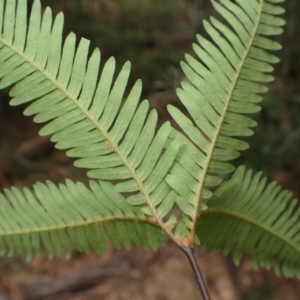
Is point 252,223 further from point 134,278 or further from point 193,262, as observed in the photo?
point 134,278

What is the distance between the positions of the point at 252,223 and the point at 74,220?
1.06ft

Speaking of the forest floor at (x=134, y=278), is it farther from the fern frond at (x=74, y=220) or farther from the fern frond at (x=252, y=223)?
the fern frond at (x=74, y=220)

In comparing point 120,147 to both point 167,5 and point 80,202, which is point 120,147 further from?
point 167,5

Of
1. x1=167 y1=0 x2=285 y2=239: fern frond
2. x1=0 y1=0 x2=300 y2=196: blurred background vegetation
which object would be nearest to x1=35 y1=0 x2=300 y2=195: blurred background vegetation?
x1=0 y1=0 x2=300 y2=196: blurred background vegetation

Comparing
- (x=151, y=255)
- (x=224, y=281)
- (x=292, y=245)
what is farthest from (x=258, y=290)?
(x=292, y=245)

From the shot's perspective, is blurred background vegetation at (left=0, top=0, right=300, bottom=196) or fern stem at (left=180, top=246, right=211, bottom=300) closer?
fern stem at (left=180, top=246, right=211, bottom=300)

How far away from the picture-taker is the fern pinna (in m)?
0.62

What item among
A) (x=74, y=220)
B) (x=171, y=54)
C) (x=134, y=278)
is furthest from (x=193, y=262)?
(x=171, y=54)

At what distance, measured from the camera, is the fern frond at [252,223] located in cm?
76

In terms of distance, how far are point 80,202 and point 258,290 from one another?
46.4 inches

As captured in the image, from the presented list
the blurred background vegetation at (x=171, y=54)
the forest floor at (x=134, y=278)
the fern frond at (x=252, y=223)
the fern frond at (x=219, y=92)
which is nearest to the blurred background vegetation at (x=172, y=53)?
the blurred background vegetation at (x=171, y=54)

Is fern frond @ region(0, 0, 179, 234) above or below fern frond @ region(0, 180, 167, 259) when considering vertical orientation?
above

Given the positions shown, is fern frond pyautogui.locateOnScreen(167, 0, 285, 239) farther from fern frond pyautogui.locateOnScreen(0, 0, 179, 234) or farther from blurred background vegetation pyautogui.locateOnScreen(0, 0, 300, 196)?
blurred background vegetation pyautogui.locateOnScreen(0, 0, 300, 196)

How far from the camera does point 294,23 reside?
1.59 m
